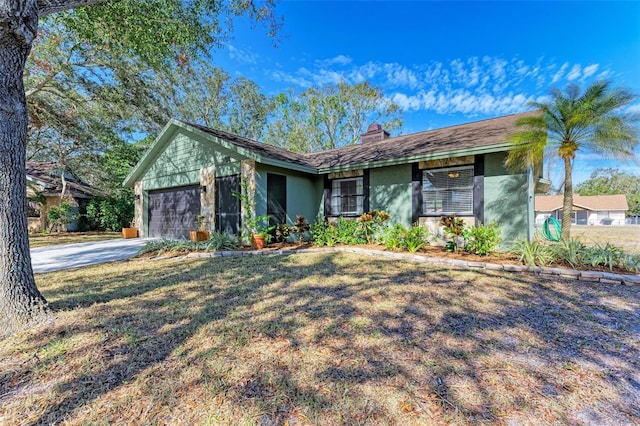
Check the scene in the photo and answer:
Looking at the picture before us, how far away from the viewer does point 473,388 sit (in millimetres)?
1971

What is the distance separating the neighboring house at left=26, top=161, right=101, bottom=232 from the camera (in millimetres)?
14891

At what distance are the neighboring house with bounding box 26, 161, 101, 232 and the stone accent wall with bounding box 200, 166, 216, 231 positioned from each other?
35.5 feet

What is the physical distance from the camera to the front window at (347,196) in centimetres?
933

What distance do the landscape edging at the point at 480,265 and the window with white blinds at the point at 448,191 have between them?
2.19 metres

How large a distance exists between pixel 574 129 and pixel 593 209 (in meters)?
43.6

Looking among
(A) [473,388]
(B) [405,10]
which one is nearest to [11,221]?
(A) [473,388]

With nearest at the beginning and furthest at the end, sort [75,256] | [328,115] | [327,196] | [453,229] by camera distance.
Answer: [453,229], [75,256], [327,196], [328,115]

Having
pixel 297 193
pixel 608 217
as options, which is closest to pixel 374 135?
pixel 297 193

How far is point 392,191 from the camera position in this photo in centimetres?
852

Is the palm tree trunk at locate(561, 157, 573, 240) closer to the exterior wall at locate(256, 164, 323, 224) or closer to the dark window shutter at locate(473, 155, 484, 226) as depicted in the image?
the dark window shutter at locate(473, 155, 484, 226)

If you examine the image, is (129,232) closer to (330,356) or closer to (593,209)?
(330,356)

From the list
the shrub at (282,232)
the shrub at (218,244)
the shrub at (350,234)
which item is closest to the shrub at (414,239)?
the shrub at (350,234)

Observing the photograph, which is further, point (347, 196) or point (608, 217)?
point (608, 217)

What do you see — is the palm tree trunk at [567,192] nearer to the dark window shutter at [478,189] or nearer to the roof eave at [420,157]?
the roof eave at [420,157]
